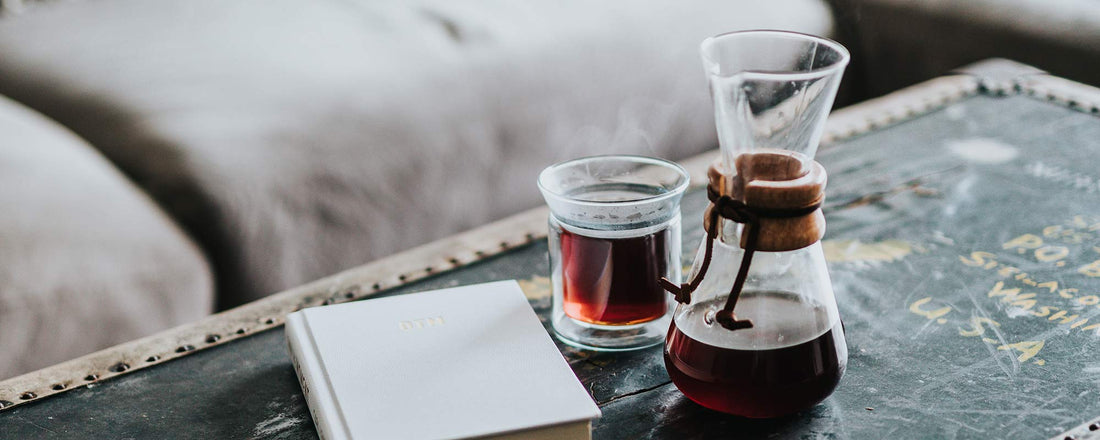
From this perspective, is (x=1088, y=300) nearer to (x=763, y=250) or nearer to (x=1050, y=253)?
(x=1050, y=253)

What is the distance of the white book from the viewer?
1.51 ft

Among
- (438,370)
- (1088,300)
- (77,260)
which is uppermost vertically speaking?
(77,260)

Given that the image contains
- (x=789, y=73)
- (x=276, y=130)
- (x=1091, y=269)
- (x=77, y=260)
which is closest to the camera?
(x=789, y=73)

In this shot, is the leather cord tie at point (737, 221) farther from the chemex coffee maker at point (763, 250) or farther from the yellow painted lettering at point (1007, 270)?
the yellow painted lettering at point (1007, 270)

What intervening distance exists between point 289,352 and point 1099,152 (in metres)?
0.71

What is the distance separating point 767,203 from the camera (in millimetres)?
438

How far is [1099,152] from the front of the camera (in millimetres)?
837

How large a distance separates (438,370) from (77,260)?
492 mm

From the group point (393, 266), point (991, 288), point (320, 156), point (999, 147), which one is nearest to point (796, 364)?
point (991, 288)

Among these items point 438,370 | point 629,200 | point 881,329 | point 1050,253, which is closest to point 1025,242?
point 1050,253

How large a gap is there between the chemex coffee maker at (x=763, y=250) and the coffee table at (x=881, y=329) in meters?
0.04

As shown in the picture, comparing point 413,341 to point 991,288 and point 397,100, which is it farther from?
point 397,100

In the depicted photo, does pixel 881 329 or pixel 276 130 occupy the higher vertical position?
pixel 276 130

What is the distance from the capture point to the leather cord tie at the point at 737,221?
1.45ft
